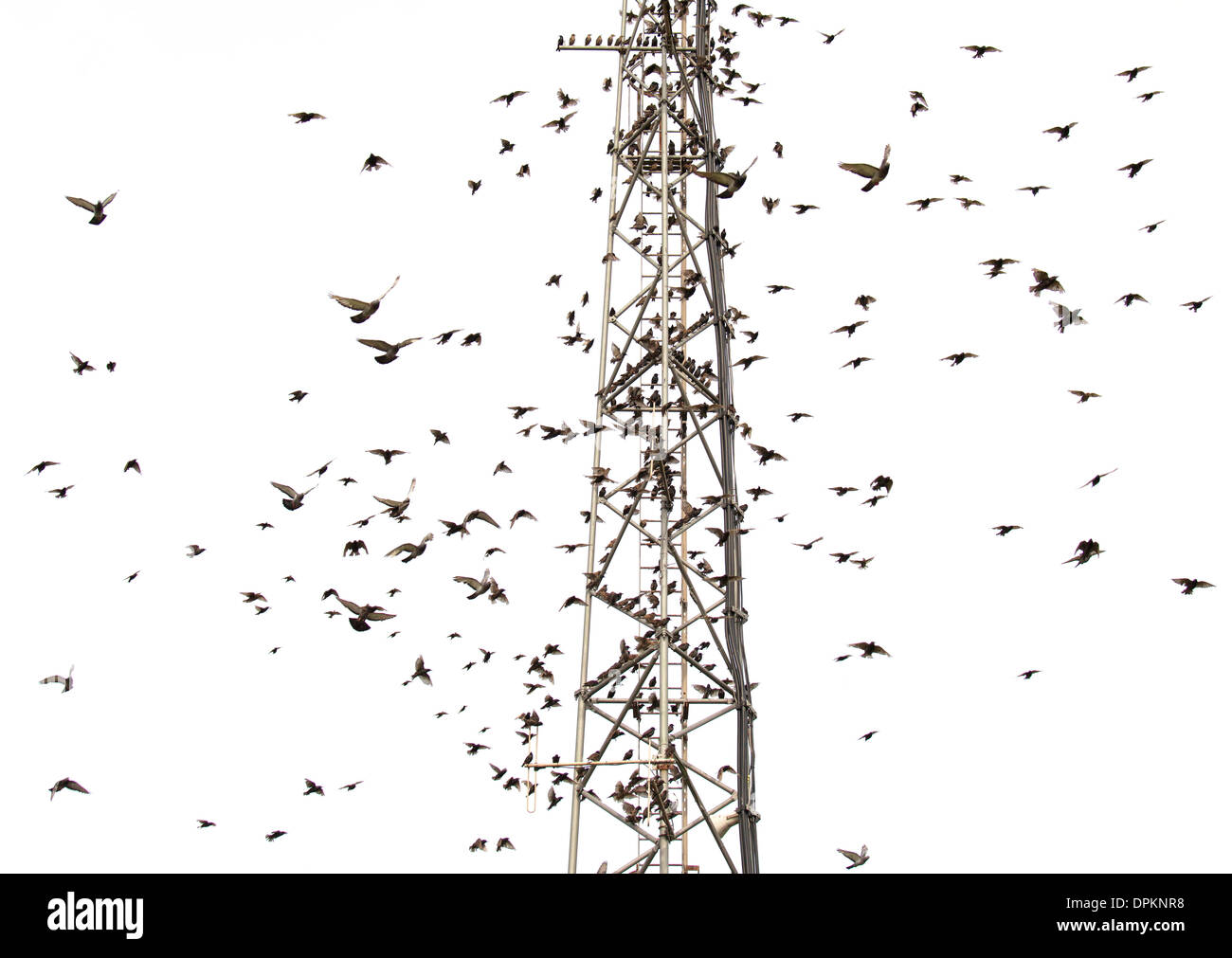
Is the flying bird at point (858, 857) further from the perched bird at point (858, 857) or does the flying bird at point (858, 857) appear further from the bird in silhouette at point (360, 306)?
the bird in silhouette at point (360, 306)

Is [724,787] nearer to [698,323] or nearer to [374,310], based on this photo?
[698,323]

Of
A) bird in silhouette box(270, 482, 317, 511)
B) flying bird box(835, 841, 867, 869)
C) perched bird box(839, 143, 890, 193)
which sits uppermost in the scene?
perched bird box(839, 143, 890, 193)

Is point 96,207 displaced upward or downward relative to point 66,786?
upward

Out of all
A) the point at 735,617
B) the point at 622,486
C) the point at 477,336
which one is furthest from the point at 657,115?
the point at 735,617

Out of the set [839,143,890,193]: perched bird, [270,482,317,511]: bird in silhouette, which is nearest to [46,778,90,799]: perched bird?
[270,482,317,511]: bird in silhouette

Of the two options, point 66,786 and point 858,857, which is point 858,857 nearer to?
point 858,857

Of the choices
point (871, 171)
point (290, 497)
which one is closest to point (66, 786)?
point (290, 497)

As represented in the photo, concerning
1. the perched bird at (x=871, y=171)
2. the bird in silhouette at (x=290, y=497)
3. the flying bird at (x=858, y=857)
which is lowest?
the flying bird at (x=858, y=857)

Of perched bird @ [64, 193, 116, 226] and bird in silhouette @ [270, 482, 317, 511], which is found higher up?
perched bird @ [64, 193, 116, 226]

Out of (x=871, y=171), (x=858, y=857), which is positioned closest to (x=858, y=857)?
(x=858, y=857)

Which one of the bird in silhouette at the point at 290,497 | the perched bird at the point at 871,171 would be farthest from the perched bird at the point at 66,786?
the perched bird at the point at 871,171

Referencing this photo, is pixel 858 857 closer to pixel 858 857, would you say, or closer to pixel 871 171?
pixel 858 857

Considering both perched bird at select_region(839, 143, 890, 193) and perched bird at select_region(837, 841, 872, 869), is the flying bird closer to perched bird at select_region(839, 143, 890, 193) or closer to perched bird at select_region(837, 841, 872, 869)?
perched bird at select_region(837, 841, 872, 869)
